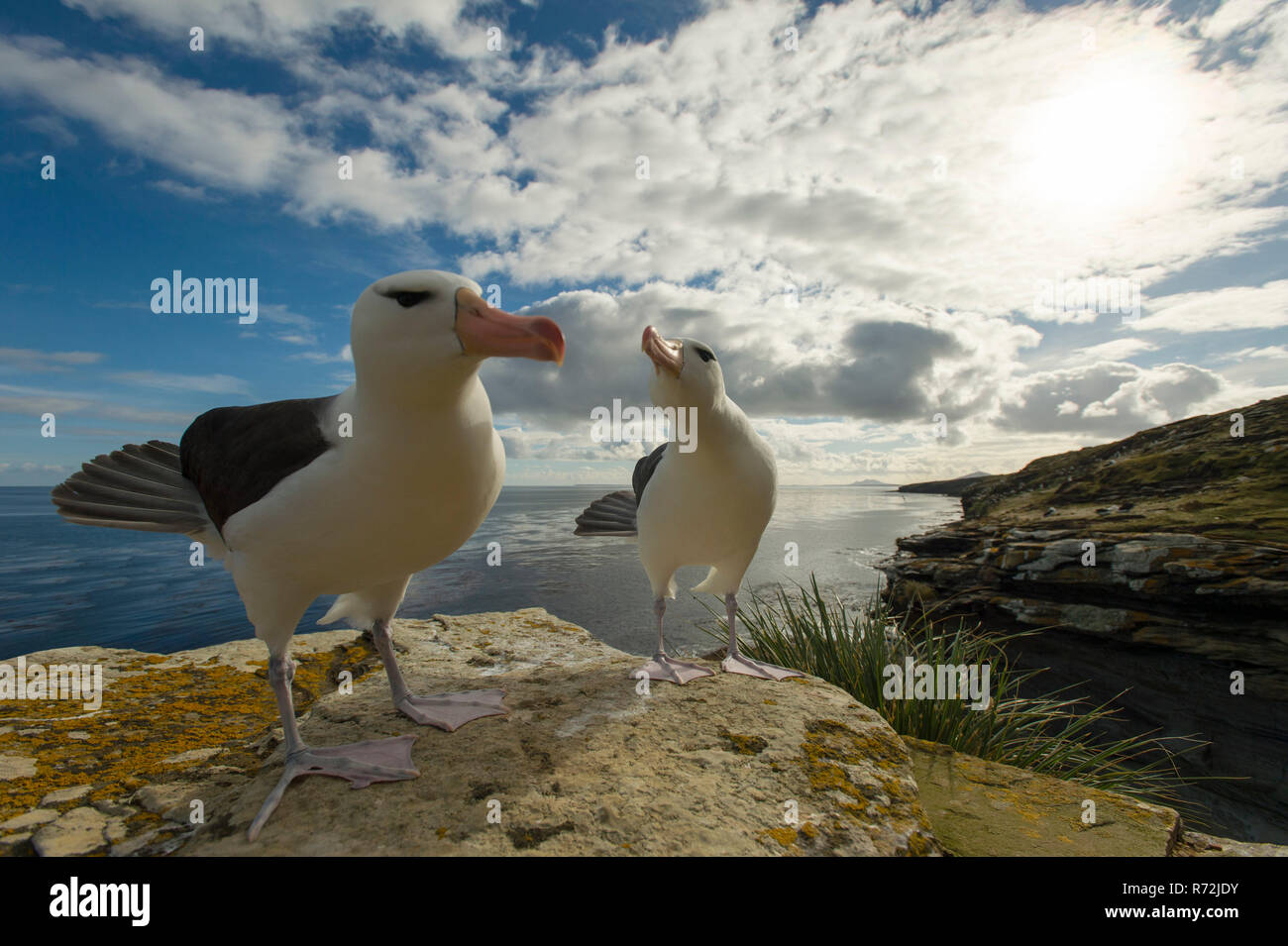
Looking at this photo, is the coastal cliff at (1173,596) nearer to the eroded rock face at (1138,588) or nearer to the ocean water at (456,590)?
the eroded rock face at (1138,588)

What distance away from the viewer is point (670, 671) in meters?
4.65

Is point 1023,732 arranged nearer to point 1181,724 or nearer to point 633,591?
point 1181,724

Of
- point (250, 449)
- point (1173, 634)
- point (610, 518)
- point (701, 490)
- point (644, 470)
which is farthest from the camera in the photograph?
point (1173, 634)

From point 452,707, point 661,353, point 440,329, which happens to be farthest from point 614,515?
point 440,329

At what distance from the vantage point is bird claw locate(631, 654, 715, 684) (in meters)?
4.53

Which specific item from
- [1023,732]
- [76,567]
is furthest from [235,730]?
[76,567]

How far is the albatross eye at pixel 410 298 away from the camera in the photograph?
9.00 feet

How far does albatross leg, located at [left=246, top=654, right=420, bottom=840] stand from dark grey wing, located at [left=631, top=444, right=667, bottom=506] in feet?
10.3

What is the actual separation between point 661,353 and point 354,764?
3.05 metres

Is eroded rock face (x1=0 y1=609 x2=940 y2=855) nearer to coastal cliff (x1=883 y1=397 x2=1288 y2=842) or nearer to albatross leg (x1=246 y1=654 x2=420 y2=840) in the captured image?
albatross leg (x1=246 y1=654 x2=420 y2=840)

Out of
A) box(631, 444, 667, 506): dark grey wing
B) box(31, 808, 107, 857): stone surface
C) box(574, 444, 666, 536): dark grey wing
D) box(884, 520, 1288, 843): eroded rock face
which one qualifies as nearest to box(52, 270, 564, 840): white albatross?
box(31, 808, 107, 857): stone surface

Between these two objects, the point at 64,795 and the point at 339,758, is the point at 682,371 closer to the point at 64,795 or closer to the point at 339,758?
the point at 339,758

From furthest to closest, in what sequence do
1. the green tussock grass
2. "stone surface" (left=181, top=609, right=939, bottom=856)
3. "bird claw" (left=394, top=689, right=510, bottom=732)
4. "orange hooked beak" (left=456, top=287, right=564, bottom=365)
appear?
1. the green tussock grass
2. "bird claw" (left=394, top=689, right=510, bottom=732)
3. "orange hooked beak" (left=456, top=287, right=564, bottom=365)
4. "stone surface" (left=181, top=609, right=939, bottom=856)

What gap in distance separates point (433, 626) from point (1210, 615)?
1086 cm
